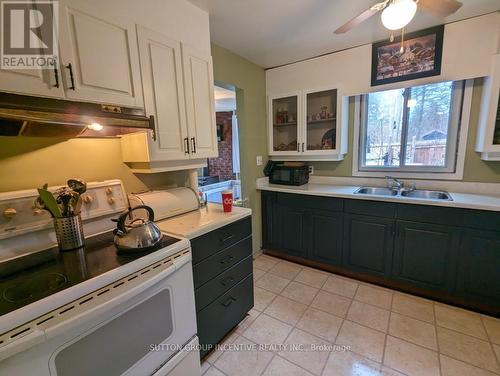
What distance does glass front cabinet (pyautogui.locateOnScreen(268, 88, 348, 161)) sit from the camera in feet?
8.55

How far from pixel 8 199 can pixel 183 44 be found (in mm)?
1337

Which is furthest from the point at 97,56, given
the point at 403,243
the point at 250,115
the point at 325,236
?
the point at 403,243

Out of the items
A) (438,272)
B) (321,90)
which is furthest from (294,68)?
(438,272)

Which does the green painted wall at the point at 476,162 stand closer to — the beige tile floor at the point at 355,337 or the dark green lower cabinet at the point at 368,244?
the dark green lower cabinet at the point at 368,244

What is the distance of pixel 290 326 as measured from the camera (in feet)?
5.92

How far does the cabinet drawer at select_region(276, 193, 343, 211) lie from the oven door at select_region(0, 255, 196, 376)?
1627 millimetres

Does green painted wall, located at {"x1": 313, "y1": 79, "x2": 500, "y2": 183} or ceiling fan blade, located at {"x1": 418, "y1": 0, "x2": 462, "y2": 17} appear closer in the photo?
ceiling fan blade, located at {"x1": 418, "y1": 0, "x2": 462, "y2": 17}

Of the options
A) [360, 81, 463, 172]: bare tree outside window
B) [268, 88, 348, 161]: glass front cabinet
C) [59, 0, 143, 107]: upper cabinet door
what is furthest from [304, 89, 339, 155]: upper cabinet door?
[59, 0, 143, 107]: upper cabinet door

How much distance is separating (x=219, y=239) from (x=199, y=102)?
1.03 m

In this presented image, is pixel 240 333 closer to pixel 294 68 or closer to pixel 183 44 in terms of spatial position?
pixel 183 44

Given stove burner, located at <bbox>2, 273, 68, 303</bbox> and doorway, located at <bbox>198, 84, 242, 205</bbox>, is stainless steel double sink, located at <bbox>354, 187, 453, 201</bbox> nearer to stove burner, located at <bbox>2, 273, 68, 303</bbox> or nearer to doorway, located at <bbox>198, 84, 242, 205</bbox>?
stove burner, located at <bbox>2, 273, 68, 303</bbox>

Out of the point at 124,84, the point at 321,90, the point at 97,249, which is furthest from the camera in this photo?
the point at 321,90

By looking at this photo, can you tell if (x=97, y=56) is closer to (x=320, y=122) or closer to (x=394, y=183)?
(x=320, y=122)

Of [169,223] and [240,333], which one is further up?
[169,223]
